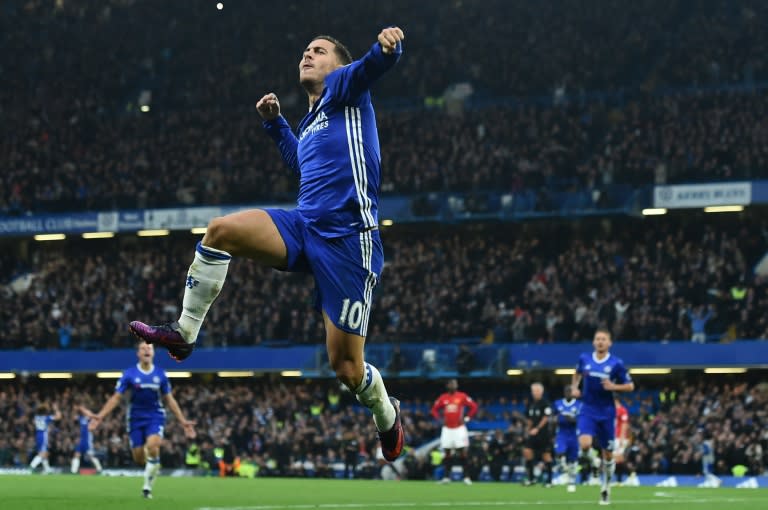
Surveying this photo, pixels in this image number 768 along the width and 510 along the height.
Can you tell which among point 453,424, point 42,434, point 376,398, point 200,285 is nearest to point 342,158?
point 200,285

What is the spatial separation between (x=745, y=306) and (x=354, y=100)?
3149cm

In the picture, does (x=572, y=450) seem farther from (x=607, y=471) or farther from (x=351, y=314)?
(x=351, y=314)

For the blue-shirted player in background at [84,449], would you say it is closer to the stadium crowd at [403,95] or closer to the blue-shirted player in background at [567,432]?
the stadium crowd at [403,95]

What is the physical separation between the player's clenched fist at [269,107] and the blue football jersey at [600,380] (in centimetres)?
1094

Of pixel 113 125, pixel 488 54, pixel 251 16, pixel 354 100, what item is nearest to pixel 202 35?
pixel 251 16

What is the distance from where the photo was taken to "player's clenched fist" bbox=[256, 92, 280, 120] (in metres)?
10.3

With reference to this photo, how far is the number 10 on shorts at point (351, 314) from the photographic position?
351 inches

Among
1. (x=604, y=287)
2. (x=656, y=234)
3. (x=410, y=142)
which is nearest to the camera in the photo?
(x=604, y=287)

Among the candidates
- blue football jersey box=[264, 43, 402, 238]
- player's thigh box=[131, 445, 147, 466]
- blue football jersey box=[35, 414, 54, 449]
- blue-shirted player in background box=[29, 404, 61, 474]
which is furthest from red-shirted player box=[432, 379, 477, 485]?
blue football jersey box=[264, 43, 402, 238]

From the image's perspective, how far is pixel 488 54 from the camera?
5078 centimetres

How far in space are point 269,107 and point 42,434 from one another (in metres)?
32.7

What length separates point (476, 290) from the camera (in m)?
43.2

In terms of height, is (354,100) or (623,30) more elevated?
(623,30)

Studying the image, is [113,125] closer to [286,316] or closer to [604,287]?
[286,316]
